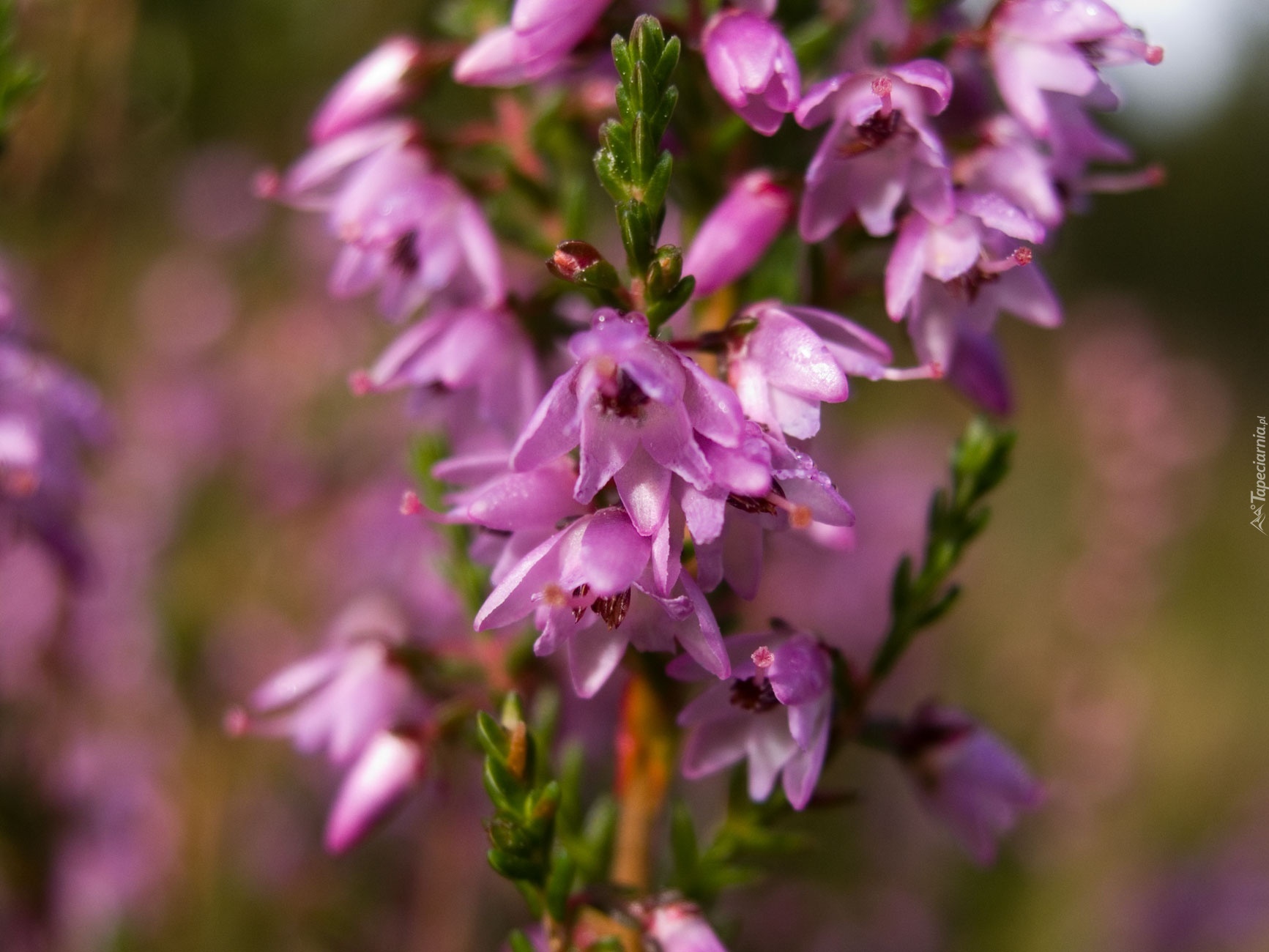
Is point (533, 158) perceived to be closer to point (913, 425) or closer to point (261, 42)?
point (261, 42)

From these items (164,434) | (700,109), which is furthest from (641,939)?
(164,434)

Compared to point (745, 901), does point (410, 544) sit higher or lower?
higher

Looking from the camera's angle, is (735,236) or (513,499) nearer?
(513,499)

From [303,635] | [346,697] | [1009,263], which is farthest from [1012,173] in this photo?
[303,635]

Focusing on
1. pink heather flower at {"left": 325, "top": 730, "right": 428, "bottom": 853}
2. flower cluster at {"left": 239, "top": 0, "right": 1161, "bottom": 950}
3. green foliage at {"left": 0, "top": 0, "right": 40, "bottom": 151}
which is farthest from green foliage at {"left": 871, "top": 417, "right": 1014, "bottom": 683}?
green foliage at {"left": 0, "top": 0, "right": 40, "bottom": 151}

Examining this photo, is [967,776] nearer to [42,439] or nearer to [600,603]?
[600,603]

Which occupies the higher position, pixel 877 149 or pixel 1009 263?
pixel 877 149
